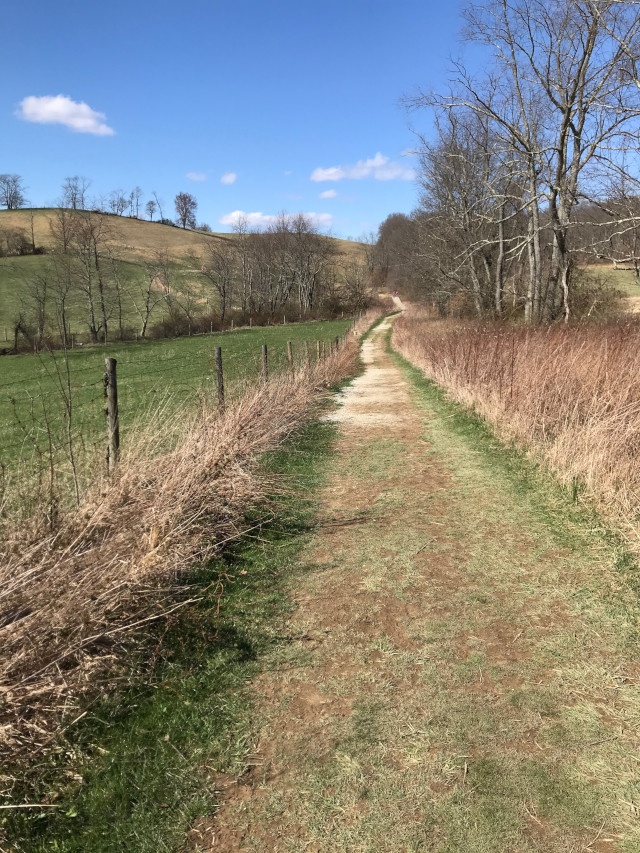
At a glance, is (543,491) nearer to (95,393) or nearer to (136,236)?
(95,393)

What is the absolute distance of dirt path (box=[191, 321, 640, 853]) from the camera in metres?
2.22

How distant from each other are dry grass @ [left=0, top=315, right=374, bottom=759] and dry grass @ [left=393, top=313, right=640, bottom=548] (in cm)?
346

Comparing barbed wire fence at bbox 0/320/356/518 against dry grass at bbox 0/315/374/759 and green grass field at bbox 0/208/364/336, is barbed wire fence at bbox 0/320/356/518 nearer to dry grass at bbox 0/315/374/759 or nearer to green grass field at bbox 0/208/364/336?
dry grass at bbox 0/315/374/759

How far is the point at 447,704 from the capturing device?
2.90m

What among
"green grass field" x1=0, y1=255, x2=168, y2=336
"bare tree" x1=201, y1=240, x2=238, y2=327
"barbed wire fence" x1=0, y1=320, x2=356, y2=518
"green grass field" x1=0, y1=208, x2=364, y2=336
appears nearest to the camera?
"barbed wire fence" x1=0, y1=320, x2=356, y2=518

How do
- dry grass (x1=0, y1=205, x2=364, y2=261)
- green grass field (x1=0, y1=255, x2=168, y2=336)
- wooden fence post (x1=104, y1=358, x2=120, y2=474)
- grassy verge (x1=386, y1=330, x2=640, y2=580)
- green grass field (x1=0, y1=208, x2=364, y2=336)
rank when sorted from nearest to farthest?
grassy verge (x1=386, y1=330, x2=640, y2=580)
wooden fence post (x1=104, y1=358, x2=120, y2=474)
green grass field (x1=0, y1=255, x2=168, y2=336)
green grass field (x1=0, y1=208, x2=364, y2=336)
dry grass (x1=0, y1=205, x2=364, y2=261)

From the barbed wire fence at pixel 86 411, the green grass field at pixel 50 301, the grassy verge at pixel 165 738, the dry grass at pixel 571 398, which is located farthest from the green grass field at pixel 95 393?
the green grass field at pixel 50 301

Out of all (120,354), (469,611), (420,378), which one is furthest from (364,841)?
(120,354)

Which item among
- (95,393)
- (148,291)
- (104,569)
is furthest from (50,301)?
(104,569)

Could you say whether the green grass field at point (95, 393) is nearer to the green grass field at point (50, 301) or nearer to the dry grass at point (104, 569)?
the dry grass at point (104, 569)

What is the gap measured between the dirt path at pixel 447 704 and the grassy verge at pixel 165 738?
0.15 meters

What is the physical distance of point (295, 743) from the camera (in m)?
2.69

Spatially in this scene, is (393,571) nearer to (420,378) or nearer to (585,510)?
(585,510)

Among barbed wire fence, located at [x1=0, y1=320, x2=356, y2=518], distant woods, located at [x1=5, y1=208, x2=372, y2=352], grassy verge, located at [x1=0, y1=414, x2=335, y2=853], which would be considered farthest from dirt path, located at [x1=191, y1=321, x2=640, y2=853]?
distant woods, located at [x1=5, y1=208, x2=372, y2=352]
